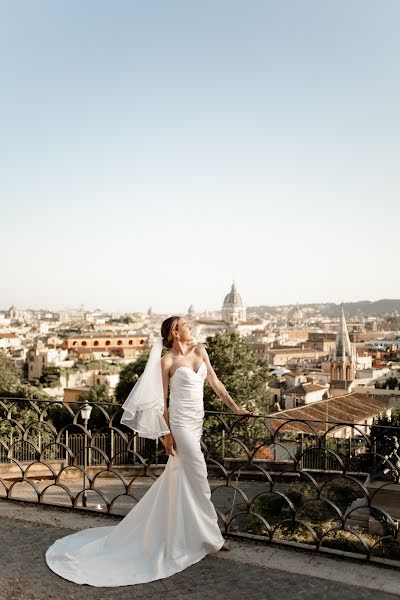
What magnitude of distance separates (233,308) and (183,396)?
180741mm

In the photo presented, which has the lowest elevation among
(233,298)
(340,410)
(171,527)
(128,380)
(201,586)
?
(340,410)

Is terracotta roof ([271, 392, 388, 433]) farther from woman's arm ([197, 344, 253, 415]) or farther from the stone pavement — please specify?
the stone pavement

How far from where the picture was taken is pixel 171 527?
13.2ft

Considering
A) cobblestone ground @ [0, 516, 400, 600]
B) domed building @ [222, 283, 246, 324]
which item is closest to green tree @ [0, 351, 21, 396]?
cobblestone ground @ [0, 516, 400, 600]

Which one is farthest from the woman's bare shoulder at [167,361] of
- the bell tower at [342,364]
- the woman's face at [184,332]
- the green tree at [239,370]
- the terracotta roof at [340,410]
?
the bell tower at [342,364]

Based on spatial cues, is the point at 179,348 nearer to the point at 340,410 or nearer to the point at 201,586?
the point at 201,586

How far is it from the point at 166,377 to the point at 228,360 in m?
19.8

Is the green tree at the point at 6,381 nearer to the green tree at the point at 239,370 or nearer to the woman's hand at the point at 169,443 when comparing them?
the green tree at the point at 239,370

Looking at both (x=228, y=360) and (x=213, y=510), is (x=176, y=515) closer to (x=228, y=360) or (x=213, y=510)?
(x=213, y=510)

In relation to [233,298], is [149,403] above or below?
below

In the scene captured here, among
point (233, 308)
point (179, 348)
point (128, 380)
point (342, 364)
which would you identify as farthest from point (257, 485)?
point (233, 308)

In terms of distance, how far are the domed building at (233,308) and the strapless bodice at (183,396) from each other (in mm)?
179170

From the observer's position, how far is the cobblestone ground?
3.57m

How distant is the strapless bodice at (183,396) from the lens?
13.6ft
